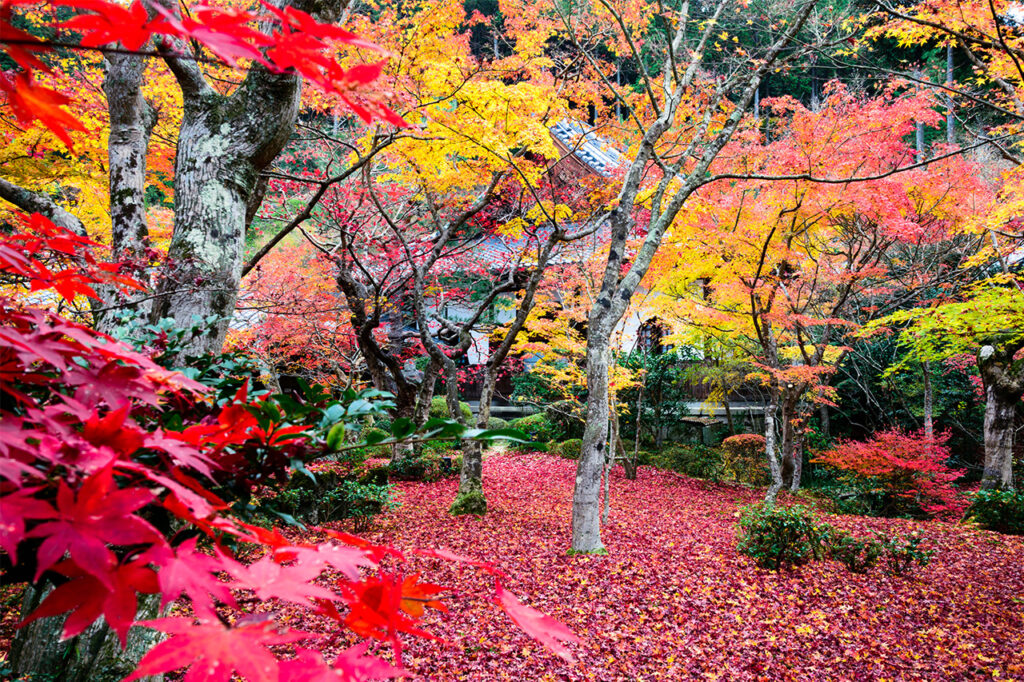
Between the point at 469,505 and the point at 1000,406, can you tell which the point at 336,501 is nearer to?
the point at 469,505

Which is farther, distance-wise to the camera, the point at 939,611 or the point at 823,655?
the point at 939,611

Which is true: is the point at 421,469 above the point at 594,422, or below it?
below

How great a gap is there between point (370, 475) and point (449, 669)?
5.25 m

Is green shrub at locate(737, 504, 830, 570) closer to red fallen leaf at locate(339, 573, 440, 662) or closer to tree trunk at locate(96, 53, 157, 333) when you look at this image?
red fallen leaf at locate(339, 573, 440, 662)

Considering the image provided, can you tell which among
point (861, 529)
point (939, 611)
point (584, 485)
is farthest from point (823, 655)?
point (861, 529)

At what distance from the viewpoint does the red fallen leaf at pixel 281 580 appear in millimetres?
589

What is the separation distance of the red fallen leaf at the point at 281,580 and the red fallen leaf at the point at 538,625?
0.28m

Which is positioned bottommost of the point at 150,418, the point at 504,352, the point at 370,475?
the point at 370,475

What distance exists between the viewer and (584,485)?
598cm

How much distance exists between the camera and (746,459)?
12.3 meters

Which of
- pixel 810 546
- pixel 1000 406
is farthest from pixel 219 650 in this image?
pixel 1000 406

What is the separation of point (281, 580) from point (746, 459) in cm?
1318

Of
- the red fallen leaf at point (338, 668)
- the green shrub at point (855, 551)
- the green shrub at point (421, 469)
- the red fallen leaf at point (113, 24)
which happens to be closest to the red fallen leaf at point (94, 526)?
the red fallen leaf at point (338, 668)

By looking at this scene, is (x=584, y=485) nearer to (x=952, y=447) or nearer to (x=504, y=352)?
(x=504, y=352)
